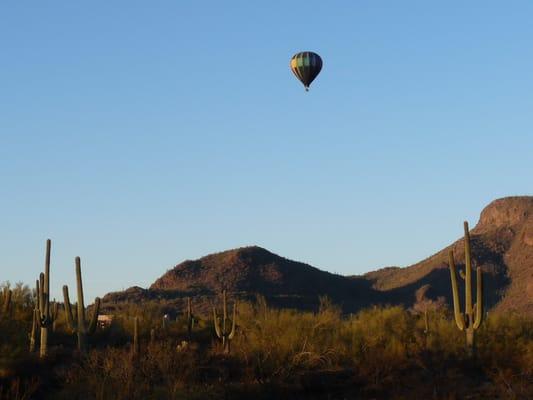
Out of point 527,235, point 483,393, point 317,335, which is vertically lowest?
point 483,393

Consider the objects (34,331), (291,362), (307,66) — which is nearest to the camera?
(291,362)

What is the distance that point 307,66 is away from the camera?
44.0 metres

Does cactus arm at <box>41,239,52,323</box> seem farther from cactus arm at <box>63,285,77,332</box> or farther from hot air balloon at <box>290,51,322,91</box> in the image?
hot air balloon at <box>290,51,322,91</box>

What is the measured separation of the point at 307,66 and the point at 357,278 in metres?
55.5

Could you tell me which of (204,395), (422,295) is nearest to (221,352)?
(204,395)

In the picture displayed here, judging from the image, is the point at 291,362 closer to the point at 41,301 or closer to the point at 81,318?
the point at 81,318

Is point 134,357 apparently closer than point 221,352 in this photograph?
Yes

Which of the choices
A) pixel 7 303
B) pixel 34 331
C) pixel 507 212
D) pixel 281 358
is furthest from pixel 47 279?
pixel 507 212

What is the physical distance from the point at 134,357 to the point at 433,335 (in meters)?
12.4

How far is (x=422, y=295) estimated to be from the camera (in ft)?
273

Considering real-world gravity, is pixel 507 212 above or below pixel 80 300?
above

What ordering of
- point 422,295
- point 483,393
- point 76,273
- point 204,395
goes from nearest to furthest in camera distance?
point 204,395
point 483,393
point 76,273
point 422,295

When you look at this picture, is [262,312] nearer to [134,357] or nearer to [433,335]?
[433,335]

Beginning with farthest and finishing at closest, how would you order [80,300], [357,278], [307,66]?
1. [357,278]
2. [307,66]
3. [80,300]
